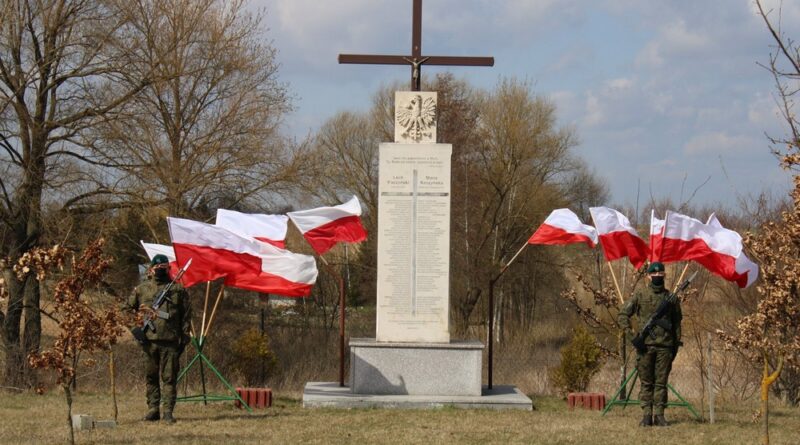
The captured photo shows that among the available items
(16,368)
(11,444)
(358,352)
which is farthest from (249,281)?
(16,368)

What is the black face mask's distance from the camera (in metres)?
11.4

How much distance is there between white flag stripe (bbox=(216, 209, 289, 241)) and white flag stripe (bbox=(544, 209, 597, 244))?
4.13 metres

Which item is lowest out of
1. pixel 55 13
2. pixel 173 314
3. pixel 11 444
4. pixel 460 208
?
pixel 11 444

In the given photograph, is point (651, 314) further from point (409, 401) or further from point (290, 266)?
point (290, 266)

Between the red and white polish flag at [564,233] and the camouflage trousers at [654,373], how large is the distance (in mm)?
3443

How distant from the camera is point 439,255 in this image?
14055mm

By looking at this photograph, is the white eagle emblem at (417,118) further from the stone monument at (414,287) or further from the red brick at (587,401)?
the red brick at (587,401)

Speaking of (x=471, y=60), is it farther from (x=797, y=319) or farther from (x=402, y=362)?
(x=797, y=319)

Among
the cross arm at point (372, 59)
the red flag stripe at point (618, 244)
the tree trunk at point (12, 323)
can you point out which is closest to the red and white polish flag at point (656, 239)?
the red flag stripe at point (618, 244)

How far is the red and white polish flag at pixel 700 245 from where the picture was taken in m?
13.4

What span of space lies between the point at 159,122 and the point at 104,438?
16.0 m

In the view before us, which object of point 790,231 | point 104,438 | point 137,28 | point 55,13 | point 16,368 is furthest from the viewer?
point 137,28

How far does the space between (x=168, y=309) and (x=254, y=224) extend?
3.47 meters

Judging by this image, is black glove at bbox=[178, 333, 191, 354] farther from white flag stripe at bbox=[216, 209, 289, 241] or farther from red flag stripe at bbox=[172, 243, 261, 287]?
white flag stripe at bbox=[216, 209, 289, 241]
